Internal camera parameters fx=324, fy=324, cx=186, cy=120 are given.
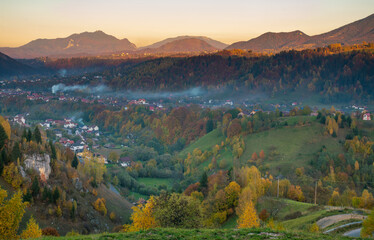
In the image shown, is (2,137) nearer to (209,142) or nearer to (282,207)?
(282,207)

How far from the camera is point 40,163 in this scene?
45062mm

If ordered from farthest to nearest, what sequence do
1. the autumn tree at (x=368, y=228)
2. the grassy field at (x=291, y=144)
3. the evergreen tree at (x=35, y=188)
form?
the grassy field at (x=291, y=144) → the evergreen tree at (x=35, y=188) → the autumn tree at (x=368, y=228)

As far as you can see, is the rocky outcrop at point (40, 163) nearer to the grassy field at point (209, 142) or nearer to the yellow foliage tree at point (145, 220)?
the yellow foliage tree at point (145, 220)

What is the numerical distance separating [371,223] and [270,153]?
65.9 metres

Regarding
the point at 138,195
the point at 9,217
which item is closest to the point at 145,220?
the point at 9,217

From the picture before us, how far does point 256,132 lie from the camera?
342 ft

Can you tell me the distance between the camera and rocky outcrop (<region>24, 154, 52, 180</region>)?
44.3 metres

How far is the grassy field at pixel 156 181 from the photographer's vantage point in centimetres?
8400

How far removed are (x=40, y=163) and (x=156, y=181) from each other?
1796 inches

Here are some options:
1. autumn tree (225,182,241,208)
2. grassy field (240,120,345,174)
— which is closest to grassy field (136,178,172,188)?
grassy field (240,120,345,174)

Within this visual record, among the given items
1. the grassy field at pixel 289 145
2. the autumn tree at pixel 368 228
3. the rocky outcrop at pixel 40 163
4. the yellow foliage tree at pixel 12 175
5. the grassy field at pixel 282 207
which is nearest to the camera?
the autumn tree at pixel 368 228

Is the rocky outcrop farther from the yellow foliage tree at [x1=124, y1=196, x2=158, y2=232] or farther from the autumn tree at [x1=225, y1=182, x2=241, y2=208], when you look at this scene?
the autumn tree at [x1=225, y1=182, x2=241, y2=208]

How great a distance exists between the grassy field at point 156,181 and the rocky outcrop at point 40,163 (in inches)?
1554

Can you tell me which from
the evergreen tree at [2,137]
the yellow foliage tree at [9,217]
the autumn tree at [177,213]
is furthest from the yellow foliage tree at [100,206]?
the yellow foliage tree at [9,217]
